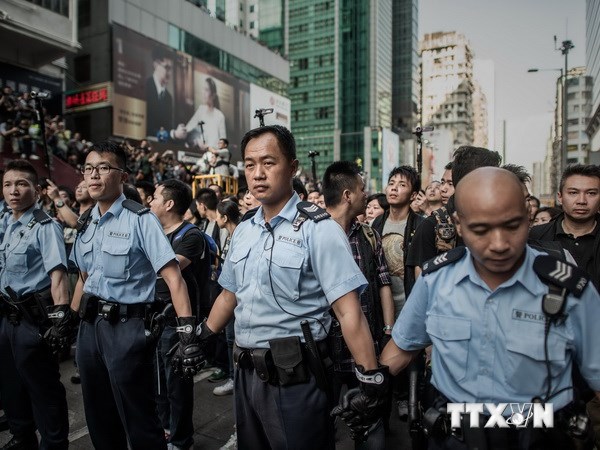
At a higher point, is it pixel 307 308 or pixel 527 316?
pixel 527 316

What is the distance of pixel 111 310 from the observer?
2.92m

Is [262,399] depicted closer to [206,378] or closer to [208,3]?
[206,378]

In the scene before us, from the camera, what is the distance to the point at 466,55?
399 feet

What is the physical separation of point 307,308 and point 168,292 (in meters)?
2.12

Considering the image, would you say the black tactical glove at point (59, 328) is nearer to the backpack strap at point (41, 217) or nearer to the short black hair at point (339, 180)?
the backpack strap at point (41, 217)

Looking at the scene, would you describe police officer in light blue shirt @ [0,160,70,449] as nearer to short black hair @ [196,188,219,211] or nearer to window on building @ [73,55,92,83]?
short black hair @ [196,188,219,211]

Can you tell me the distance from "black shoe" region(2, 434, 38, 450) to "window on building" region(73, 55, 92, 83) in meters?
25.2

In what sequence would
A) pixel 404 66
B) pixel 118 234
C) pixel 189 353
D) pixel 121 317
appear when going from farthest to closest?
pixel 404 66
pixel 118 234
pixel 121 317
pixel 189 353

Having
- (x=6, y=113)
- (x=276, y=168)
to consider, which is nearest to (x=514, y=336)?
(x=276, y=168)

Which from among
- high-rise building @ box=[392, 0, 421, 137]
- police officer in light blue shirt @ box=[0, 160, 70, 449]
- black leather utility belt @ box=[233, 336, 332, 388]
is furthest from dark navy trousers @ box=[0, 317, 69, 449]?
high-rise building @ box=[392, 0, 421, 137]

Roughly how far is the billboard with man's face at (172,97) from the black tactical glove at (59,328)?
1903cm

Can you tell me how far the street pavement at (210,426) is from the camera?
3824 mm

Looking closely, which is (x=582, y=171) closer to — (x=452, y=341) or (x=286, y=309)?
(x=452, y=341)

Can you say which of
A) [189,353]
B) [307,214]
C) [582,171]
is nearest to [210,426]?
[189,353]
